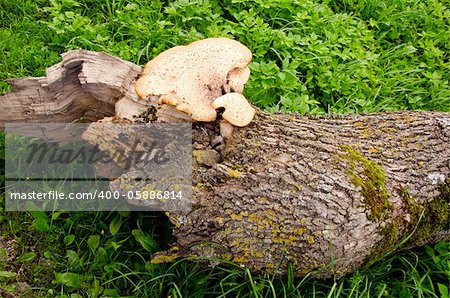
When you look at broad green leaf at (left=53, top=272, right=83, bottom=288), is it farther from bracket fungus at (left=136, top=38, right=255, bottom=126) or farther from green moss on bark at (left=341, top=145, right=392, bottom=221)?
green moss on bark at (left=341, top=145, right=392, bottom=221)

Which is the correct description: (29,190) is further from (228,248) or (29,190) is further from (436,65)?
(436,65)

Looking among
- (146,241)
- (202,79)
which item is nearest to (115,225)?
(146,241)

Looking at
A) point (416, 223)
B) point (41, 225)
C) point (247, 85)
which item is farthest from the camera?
point (247, 85)

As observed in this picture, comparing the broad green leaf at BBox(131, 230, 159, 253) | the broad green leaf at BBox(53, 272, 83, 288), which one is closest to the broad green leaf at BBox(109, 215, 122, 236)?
the broad green leaf at BBox(131, 230, 159, 253)

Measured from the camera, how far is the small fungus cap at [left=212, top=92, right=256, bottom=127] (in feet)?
9.27

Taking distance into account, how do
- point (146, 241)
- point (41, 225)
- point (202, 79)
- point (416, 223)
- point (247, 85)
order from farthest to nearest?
1. point (247, 85)
2. point (41, 225)
3. point (146, 241)
4. point (416, 223)
5. point (202, 79)

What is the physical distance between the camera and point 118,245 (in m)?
3.18

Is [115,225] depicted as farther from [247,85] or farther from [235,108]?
[247,85]

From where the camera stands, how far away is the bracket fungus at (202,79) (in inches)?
111

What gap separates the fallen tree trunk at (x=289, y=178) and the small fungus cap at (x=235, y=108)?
103mm

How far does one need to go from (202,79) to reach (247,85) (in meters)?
1.30

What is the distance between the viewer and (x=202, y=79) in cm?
290

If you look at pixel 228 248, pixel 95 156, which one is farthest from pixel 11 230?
pixel 228 248

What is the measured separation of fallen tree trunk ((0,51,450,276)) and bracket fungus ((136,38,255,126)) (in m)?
0.10
